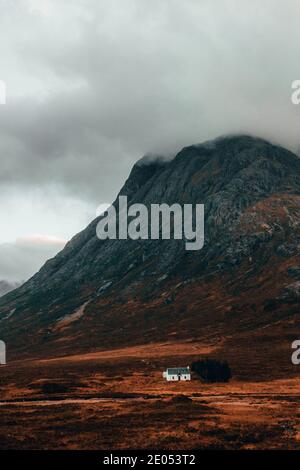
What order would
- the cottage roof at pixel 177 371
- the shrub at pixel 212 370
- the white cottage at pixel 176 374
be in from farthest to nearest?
the cottage roof at pixel 177 371 → the white cottage at pixel 176 374 → the shrub at pixel 212 370

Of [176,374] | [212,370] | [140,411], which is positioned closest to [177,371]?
[176,374]

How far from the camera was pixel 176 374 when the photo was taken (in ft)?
349

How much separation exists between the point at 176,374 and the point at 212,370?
8.48m

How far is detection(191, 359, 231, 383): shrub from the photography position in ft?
339

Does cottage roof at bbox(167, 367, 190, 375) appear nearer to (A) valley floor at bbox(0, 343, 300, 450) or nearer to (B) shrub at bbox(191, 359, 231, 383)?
(A) valley floor at bbox(0, 343, 300, 450)

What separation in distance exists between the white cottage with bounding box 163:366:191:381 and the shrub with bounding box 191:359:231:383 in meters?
3.80

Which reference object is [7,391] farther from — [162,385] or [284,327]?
[284,327]

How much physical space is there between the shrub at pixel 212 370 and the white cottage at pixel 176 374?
12.5ft

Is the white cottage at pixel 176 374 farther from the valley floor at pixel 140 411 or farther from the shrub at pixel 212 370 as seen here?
the shrub at pixel 212 370

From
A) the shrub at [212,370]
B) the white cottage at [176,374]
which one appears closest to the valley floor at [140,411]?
the white cottage at [176,374]

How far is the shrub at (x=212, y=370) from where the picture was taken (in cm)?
10344
